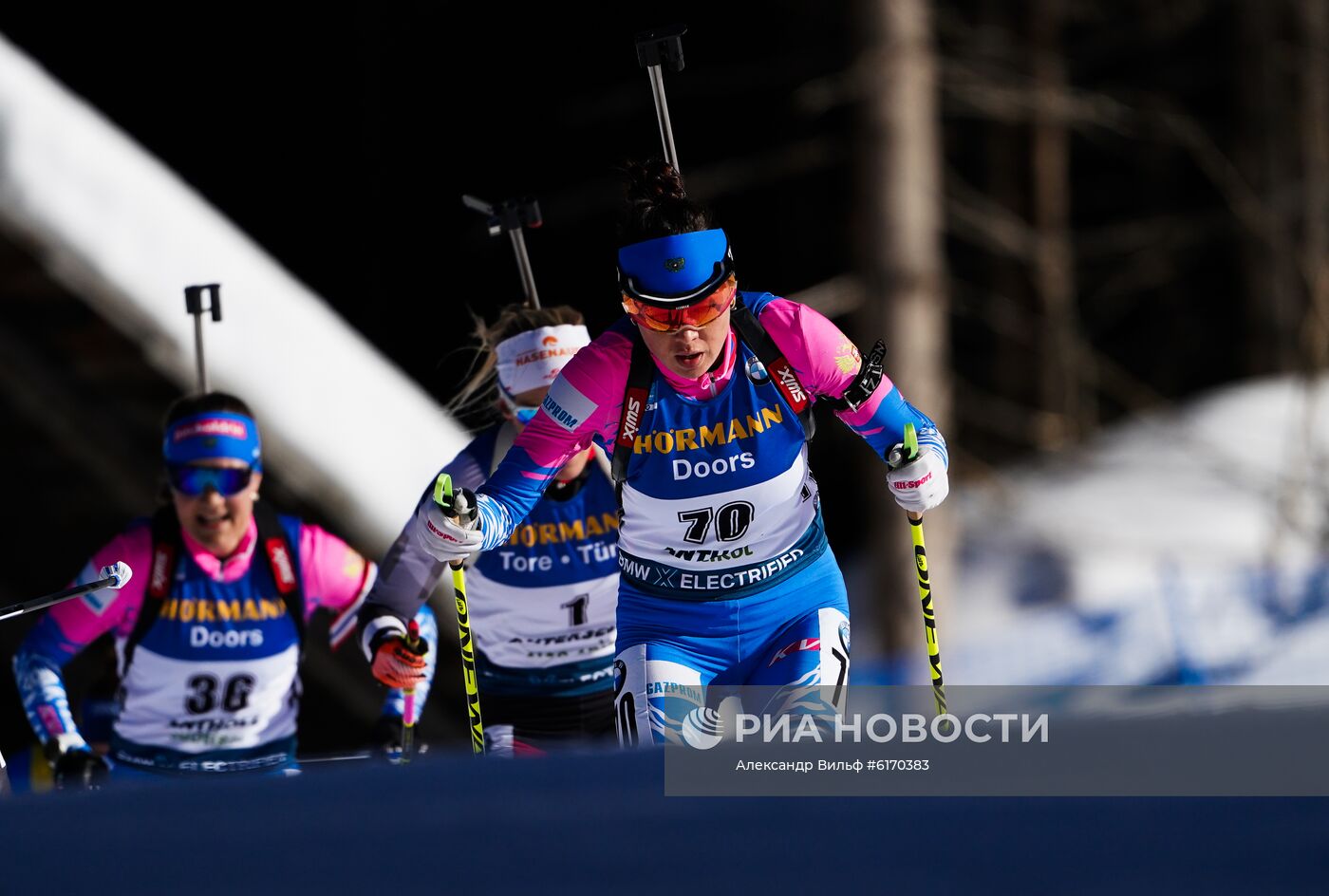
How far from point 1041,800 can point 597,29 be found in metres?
14.6

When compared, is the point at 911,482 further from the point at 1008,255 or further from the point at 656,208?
the point at 1008,255

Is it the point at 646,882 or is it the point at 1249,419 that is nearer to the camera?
the point at 646,882

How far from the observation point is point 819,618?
14.4 feet

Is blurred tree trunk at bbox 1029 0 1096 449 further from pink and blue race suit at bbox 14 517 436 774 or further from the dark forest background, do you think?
pink and blue race suit at bbox 14 517 436 774

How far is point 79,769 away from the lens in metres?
5.20

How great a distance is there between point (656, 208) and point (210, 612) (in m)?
2.46

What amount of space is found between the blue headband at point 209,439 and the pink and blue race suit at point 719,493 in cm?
164

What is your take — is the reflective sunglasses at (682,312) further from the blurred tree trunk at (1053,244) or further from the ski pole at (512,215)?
the blurred tree trunk at (1053,244)

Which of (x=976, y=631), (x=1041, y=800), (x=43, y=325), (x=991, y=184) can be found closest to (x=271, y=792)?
(x=1041, y=800)

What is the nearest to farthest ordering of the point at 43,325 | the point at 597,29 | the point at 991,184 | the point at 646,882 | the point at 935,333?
1. the point at 646,882
2. the point at 43,325
3. the point at 935,333
4. the point at 597,29
5. the point at 991,184

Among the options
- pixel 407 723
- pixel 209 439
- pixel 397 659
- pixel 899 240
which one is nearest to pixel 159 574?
pixel 209 439

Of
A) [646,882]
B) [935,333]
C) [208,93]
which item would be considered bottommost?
[646,882]

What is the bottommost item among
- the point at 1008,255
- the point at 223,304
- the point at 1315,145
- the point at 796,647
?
the point at 796,647

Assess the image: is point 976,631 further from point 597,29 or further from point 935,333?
point 597,29
